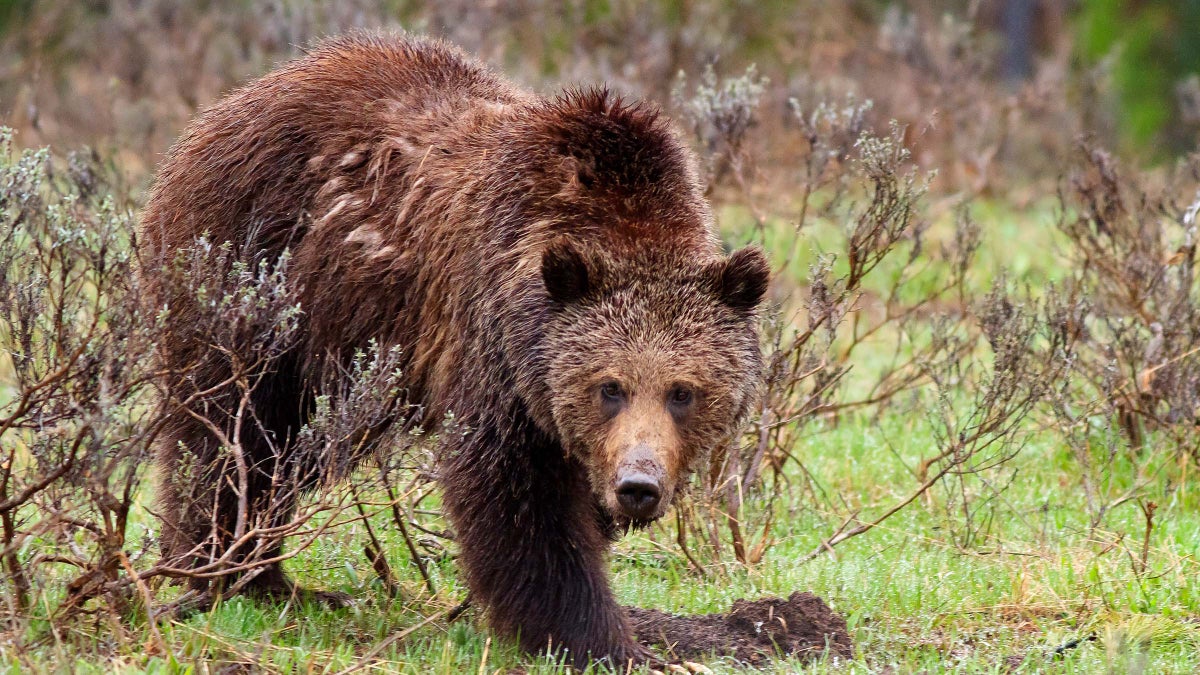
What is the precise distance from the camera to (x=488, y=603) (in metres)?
5.27

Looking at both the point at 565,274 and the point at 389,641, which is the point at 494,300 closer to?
the point at 565,274

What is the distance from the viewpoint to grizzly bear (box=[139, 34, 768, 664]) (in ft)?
16.8

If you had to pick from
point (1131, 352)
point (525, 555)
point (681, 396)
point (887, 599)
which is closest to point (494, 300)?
point (681, 396)

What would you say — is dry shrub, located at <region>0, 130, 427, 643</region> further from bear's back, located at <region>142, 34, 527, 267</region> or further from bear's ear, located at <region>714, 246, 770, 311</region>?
bear's ear, located at <region>714, 246, 770, 311</region>

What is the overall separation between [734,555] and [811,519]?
2.54 feet

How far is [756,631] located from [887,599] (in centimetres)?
70

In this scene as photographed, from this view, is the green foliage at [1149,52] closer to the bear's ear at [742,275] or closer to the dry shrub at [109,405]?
the bear's ear at [742,275]

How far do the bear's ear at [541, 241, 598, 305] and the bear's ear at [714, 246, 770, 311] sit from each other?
1.49 feet

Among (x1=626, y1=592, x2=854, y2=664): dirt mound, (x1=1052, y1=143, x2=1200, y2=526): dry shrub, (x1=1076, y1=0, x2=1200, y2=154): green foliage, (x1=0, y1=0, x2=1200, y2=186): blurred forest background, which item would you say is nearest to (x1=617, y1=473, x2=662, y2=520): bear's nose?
(x1=626, y1=592, x2=854, y2=664): dirt mound

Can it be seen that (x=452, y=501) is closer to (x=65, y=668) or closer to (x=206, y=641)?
(x=206, y=641)

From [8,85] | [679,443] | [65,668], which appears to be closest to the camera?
[65,668]

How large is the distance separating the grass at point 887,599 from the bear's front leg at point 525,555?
147 millimetres

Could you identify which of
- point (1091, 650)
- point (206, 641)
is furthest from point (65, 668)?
point (1091, 650)

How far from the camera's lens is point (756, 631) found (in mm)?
5504
